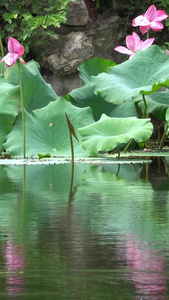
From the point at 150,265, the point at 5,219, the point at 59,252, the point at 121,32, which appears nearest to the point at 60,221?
the point at 5,219

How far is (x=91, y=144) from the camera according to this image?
4676mm

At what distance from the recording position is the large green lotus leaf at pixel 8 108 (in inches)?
211

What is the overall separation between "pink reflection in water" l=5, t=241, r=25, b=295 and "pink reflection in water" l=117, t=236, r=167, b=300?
23 cm

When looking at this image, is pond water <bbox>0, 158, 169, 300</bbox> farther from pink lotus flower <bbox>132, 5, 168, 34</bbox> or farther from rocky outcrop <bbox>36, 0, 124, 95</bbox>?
rocky outcrop <bbox>36, 0, 124, 95</bbox>

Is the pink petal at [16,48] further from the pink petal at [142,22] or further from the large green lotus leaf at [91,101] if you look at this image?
the pink petal at [142,22]

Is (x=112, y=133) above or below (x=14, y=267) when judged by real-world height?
above

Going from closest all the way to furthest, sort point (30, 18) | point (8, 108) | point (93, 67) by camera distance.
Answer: point (8, 108) < point (93, 67) < point (30, 18)

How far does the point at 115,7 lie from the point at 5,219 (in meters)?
6.13

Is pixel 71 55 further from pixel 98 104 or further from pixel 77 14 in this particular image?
pixel 98 104

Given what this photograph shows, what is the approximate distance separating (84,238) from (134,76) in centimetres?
355

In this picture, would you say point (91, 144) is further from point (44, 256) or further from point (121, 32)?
point (121, 32)

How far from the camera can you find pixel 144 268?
1.76m

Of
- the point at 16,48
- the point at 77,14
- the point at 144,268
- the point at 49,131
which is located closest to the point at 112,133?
the point at 49,131

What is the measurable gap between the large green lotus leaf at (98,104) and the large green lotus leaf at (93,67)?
337mm
